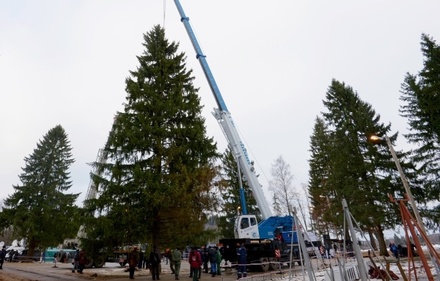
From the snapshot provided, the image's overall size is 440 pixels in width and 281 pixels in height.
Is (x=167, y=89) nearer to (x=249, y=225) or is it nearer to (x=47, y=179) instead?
(x=249, y=225)

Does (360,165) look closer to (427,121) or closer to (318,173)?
(427,121)

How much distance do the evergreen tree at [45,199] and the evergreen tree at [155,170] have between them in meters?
16.5

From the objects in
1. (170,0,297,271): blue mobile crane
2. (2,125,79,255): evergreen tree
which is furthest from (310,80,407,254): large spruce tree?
(2,125,79,255): evergreen tree

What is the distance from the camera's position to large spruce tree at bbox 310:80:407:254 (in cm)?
2498

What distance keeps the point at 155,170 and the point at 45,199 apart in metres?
23.4

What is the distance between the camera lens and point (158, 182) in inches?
562

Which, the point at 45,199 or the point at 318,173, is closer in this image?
the point at 45,199

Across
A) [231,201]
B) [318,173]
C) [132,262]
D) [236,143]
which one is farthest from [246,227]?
[318,173]

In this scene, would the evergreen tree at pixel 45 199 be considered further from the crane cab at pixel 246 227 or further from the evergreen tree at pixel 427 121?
the evergreen tree at pixel 427 121

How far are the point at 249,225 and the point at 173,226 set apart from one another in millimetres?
5762

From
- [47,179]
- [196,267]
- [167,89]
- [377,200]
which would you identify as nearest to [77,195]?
[47,179]

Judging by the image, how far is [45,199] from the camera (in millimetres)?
32781

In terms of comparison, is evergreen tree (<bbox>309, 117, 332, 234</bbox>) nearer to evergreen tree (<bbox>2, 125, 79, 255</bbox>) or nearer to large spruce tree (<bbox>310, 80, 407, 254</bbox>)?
large spruce tree (<bbox>310, 80, 407, 254</bbox>)

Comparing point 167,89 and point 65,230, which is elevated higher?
point 167,89
